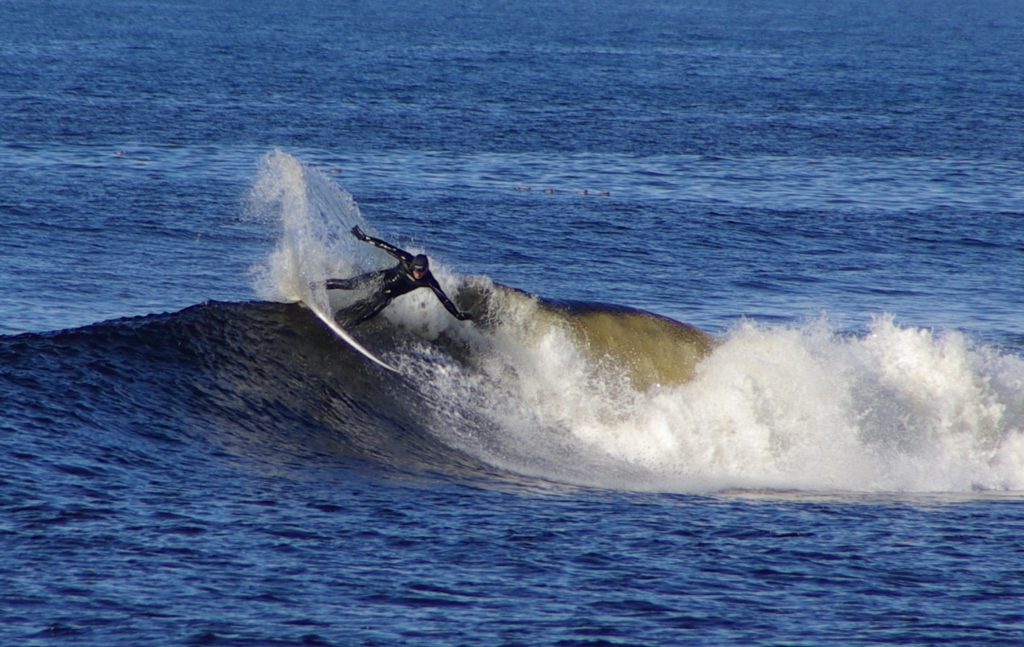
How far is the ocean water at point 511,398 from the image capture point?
13016mm

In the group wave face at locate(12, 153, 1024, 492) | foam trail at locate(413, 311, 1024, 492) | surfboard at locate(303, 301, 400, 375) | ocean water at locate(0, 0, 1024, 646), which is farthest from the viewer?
surfboard at locate(303, 301, 400, 375)

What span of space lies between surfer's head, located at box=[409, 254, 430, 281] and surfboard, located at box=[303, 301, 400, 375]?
143cm

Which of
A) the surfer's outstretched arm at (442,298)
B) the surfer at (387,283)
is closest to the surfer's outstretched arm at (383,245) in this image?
→ the surfer at (387,283)

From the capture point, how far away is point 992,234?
3706cm

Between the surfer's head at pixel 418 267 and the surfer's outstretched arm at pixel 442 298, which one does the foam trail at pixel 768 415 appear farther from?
the surfer's head at pixel 418 267

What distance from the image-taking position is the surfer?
800 inches

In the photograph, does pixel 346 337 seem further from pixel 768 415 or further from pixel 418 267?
pixel 768 415

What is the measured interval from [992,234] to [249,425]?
81.2 feet

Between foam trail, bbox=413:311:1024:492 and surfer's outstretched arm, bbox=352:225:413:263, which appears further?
surfer's outstretched arm, bbox=352:225:413:263

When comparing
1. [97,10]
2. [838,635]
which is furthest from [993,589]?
[97,10]

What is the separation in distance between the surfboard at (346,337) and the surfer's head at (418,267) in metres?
1.43

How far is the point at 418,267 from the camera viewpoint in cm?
2030

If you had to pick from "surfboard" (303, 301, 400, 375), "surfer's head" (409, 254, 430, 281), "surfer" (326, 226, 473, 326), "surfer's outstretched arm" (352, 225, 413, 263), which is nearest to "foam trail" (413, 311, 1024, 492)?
"surfboard" (303, 301, 400, 375)

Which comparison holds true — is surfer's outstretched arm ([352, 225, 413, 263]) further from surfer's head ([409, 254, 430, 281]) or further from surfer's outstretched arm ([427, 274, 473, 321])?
surfer's outstretched arm ([427, 274, 473, 321])
